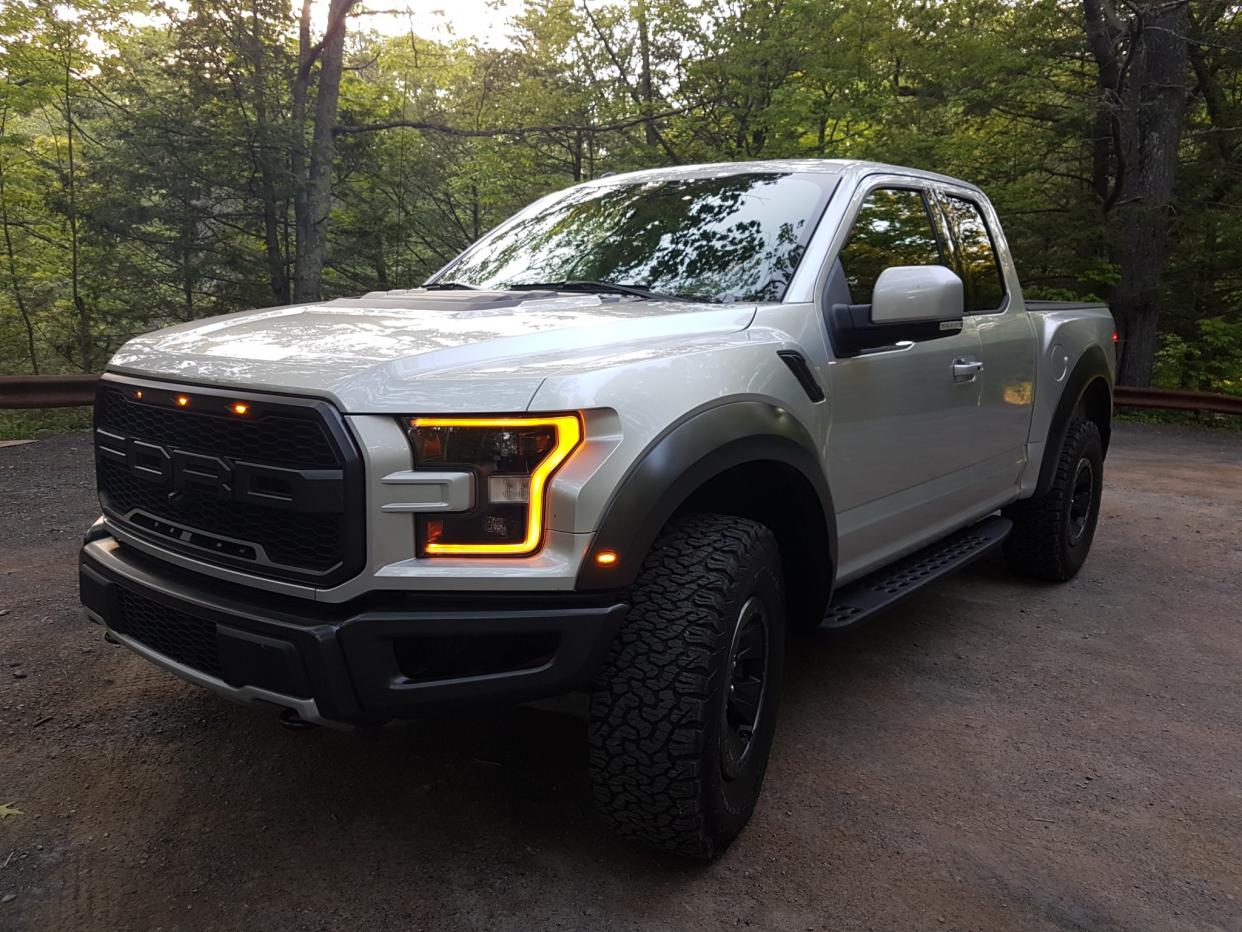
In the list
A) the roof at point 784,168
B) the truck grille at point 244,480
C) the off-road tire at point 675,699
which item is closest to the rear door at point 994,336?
the roof at point 784,168

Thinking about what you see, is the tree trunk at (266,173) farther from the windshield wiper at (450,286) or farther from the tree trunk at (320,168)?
the windshield wiper at (450,286)

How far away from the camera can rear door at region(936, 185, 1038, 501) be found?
3.71 meters

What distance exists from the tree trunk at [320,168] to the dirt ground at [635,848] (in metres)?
8.82

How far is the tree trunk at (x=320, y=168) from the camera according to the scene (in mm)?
11867

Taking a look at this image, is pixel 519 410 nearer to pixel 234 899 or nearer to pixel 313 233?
pixel 234 899

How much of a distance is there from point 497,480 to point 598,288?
1261 mm

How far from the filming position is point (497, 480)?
187cm

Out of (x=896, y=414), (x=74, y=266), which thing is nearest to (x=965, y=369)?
(x=896, y=414)

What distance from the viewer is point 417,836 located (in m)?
2.34

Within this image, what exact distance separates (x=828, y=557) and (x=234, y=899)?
1.81 meters

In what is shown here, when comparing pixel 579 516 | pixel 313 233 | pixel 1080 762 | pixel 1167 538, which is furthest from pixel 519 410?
pixel 313 233

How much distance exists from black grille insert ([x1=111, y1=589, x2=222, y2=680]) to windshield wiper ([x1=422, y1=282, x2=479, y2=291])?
5.24ft

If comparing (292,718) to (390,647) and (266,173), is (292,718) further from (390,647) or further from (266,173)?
(266,173)

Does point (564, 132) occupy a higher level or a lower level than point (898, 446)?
higher
